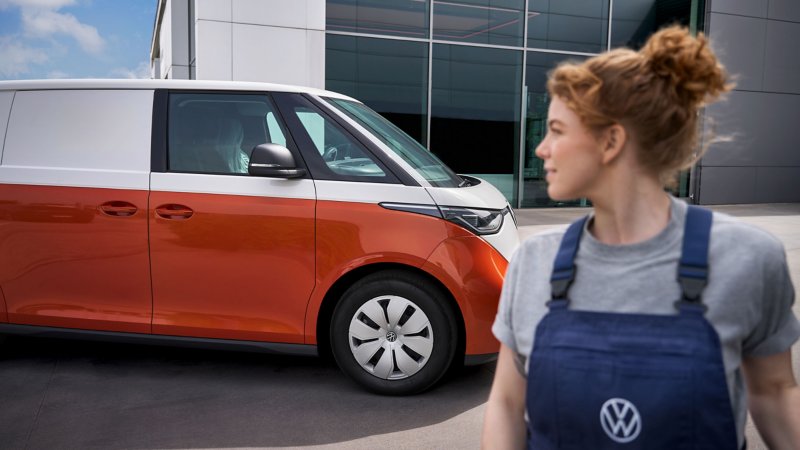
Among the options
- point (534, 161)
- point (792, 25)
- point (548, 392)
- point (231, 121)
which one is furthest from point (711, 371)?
point (792, 25)

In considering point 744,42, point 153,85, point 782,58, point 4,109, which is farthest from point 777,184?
point 4,109

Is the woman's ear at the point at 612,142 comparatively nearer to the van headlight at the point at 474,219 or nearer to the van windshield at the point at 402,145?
the van headlight at the point at 474,219

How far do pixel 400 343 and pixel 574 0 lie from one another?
11499 millimetres

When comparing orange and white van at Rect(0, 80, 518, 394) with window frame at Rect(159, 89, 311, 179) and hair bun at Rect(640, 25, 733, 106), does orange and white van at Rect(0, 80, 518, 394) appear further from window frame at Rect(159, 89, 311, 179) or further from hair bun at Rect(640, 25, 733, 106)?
hair bun at Rect(640, 25, 733, 106)

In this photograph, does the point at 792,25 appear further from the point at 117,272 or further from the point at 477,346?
the point at 117,272

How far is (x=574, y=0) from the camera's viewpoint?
13.3 metres

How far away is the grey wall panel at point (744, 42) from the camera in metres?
14.4

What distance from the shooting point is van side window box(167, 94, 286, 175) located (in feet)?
12.7

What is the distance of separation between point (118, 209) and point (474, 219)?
2.02 meters

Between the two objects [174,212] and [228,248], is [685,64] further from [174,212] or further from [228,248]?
[174,212]

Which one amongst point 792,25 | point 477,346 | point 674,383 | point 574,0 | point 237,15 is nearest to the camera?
point 674,383

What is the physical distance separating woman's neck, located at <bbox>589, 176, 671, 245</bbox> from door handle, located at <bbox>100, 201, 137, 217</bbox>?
3153 millimetres

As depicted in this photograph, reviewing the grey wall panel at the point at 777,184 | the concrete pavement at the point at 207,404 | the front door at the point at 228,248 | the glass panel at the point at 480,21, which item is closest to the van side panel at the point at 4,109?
the front door at the point at 228,248

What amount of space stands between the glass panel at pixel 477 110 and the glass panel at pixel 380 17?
2.09 feet
